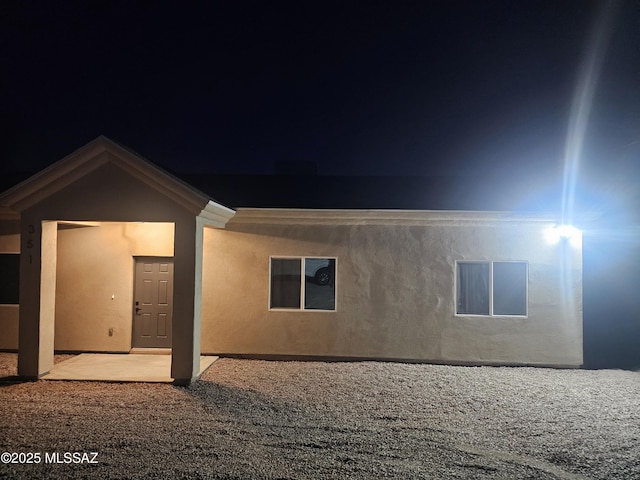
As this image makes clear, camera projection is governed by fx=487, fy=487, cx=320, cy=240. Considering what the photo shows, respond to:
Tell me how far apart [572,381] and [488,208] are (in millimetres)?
Result: 3730

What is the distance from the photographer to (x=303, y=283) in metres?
10.7

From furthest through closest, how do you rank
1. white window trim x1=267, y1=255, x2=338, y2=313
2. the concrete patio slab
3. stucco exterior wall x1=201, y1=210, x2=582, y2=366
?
white window trim x1=267, y1=255, x2=338, y2=313, stucco exterior wall x1=201, y1=210, x2=582, y2=366, the concrete patio slab

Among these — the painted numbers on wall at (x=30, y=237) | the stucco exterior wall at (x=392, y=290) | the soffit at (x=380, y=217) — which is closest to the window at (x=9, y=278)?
the painted numbers on wall at (x=30, y=237)

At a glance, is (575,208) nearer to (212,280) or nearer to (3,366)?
(212,280)

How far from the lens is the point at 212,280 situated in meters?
10.8

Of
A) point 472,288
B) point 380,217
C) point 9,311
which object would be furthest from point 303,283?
point 9,311

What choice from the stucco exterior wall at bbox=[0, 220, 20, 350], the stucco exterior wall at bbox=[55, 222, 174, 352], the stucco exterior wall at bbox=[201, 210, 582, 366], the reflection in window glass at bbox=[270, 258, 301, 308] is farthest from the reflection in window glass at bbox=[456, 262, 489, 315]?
the stucco exterior wall at bbox=[0, 220, 20, 350]

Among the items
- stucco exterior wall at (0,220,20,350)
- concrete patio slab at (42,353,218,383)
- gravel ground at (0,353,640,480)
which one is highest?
stucco exterior wall at (0,220,20,350)

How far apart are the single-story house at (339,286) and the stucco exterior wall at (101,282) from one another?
0.07 ft

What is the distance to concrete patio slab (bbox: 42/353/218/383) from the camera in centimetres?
874

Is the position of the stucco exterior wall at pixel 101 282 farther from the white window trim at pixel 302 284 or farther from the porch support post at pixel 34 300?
the white window trim at pixel 302 284

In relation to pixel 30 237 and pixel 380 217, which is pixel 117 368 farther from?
pixel 380 217

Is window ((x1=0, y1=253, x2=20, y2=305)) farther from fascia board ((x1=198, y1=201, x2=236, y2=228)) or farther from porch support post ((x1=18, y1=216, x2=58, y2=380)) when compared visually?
fascia board ((x1=198, y1=201, x2=236, y2=228))

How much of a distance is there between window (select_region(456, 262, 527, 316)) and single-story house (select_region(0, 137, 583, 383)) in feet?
0.07
